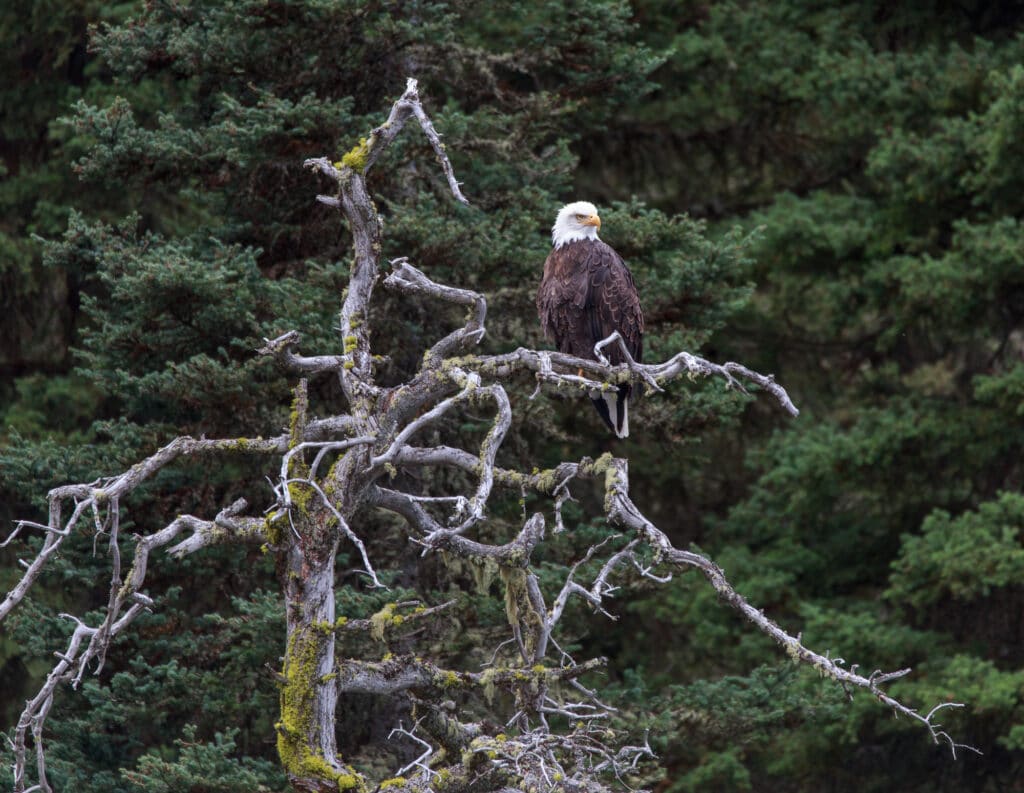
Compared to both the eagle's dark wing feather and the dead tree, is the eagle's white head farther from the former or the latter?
the dead tree

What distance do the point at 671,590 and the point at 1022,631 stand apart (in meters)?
2.69

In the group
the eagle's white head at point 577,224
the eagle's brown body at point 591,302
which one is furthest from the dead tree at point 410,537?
the eagle's white head at point 577,224

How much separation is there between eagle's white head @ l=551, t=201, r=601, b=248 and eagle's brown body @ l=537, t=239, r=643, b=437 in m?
0.04

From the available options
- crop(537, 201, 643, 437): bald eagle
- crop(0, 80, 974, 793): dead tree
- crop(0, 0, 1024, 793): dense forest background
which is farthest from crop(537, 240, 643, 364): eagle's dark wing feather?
crop(0, 80, 974, 793): dead tree

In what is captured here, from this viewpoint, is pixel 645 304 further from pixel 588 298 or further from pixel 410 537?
pixel 410 537

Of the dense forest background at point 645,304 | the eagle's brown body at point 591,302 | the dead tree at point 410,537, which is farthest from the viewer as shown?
the dense forest background at point 645,304

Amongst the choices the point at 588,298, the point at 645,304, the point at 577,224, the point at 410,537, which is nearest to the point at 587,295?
the point at 588,298

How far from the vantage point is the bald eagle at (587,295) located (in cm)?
708

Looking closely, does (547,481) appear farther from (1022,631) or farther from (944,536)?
(1022,631)

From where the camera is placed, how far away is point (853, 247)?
10.6m

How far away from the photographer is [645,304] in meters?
8.11

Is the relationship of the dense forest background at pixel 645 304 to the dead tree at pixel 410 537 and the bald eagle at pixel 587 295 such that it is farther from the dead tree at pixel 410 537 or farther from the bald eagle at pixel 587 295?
the dead tree at pixel 410 537

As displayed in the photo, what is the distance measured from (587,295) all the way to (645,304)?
3.60ft

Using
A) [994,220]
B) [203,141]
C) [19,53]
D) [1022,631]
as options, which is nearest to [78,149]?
[19,53]
